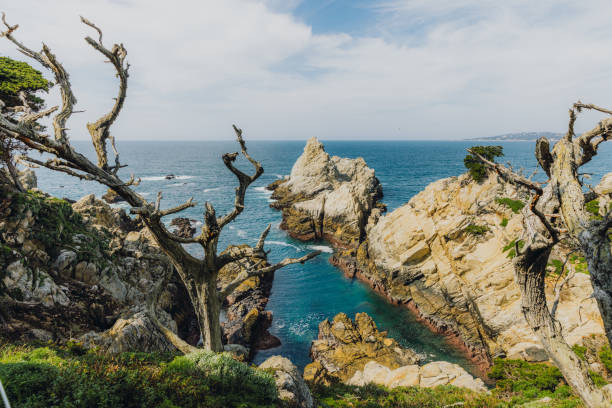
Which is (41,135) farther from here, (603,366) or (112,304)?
(603,366)

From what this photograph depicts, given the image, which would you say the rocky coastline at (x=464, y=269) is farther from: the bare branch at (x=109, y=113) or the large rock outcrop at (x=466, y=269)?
the bare branch at (x=109, y=113)

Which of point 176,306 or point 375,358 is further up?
point 176,306

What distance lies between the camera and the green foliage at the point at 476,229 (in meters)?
26.1

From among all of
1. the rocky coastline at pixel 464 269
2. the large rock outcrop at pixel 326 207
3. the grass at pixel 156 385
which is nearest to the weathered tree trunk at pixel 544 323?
the grass at pixel 156 385

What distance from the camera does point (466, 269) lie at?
25.9 metres

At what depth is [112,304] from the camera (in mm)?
15750

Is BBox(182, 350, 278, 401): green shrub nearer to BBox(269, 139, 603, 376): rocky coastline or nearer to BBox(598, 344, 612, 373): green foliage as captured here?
BBox(598, 344, 612, 373): green foliage

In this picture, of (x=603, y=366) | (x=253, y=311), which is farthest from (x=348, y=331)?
(x=603, y=366)

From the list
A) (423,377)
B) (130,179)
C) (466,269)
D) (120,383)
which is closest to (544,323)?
(120,383)

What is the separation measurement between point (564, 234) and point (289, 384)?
27.2 feet

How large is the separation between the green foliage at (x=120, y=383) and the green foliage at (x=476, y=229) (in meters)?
24.4

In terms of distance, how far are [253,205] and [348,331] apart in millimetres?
43062

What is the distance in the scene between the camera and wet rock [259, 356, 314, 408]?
28.8 ft

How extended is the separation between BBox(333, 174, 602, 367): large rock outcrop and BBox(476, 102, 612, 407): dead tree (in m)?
14.0
